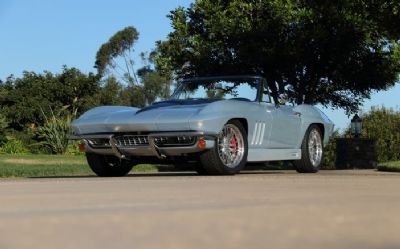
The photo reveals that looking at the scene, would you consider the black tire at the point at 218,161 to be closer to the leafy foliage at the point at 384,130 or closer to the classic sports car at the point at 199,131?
the classic sports car at the point at 199,131

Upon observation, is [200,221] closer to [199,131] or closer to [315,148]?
[199,131]

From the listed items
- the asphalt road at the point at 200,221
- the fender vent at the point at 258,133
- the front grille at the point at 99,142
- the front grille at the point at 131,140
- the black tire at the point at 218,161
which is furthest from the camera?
the fender vent at the point at 258,133

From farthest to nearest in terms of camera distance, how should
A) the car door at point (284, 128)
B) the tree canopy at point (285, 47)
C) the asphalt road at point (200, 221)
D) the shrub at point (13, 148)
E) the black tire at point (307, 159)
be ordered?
the shrub at point (13, 148) → the tree canopy at point (285, 47) → the black tire at point (307, 159) → the car door at point (284, 128) → the asphalt road at point (200, 221)

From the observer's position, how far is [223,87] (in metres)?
10.5

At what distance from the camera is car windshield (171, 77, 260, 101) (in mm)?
9727

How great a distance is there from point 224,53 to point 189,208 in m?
17.1

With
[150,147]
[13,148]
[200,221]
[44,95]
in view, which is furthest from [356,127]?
[44,95]

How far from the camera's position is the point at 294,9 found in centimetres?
2016

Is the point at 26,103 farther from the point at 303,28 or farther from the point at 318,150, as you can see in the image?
the point at 318,150

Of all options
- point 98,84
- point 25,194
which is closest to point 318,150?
point 25,194

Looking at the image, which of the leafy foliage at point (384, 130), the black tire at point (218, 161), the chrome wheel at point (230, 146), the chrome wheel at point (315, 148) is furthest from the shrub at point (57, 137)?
the chrome wheel at point (230, 146)

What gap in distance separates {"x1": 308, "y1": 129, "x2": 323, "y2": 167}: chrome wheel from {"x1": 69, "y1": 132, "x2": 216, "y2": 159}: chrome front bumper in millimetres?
2764

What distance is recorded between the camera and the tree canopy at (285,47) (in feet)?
64.6

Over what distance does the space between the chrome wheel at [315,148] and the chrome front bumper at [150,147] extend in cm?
276
